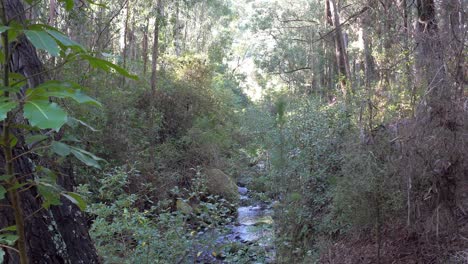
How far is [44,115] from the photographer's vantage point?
1.02 m

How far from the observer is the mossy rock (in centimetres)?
1247

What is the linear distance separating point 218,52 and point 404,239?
16184 mm

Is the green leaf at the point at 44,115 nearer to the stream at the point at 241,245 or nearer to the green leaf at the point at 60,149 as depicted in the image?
the green leaf at the point at 60,149

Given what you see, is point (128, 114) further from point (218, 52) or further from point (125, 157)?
point (218, 52)

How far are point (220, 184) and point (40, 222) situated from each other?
10.1 meters

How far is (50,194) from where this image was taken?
56.2 inches

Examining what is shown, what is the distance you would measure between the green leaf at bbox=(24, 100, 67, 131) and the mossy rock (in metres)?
11.2

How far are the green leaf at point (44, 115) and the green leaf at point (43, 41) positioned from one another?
0.50ft

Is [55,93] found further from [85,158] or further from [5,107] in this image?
[85,158]

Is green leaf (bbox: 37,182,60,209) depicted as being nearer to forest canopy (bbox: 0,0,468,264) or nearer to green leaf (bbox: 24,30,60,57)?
forest canopy (bbox: 0,0,468,264)

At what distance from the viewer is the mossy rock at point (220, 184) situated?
40.9ft

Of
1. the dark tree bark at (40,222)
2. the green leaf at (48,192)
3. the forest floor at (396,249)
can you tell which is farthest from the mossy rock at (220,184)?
the green leaf at (48,192)

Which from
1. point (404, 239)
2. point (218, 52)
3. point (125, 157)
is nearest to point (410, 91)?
point (404, 239)

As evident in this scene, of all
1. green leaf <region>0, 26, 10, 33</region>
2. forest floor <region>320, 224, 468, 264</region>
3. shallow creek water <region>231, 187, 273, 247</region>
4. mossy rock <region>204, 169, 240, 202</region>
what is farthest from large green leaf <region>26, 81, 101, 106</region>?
mossy rock <region>204, 169, 240, 202</region>
